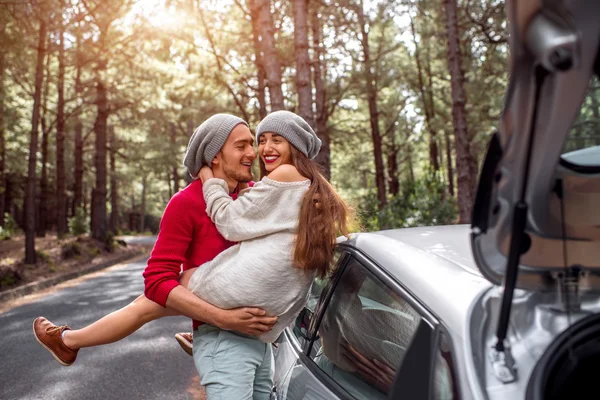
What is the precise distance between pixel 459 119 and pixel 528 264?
12120mm

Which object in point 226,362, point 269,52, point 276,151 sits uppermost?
point 269,52

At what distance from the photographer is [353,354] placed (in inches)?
93.4

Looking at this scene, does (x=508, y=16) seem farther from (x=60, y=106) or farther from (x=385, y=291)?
(x=60, y=106)

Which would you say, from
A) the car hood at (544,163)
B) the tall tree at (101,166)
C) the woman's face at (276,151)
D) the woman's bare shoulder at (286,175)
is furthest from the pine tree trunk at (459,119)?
the tall tree at (101,166)

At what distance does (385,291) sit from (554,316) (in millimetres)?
642

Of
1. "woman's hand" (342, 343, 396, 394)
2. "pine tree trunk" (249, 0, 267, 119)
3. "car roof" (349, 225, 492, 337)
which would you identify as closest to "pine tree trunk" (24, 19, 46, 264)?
"pine tree trunk" (249, 0, 267, 119)

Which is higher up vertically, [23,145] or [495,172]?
[23,145]

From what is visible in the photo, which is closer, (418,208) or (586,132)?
(586,132)

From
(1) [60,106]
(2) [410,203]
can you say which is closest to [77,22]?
(1) [60,106]

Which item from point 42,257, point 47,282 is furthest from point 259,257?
point 42,257

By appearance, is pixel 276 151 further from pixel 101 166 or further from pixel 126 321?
pixel 101 166

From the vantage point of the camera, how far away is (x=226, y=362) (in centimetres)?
272

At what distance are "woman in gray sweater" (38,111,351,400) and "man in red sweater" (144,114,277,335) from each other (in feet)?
0.21

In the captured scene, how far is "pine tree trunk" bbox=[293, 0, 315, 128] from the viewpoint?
11.1m
